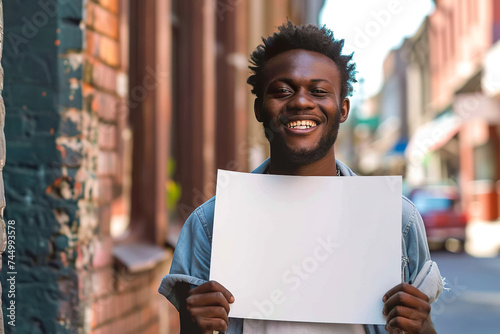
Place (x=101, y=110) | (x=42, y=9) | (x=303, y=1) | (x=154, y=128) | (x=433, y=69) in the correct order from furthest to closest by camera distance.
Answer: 1. (x=433, y=69)
2. (x=303, y=1)
3. (x=154, y=128)
4. (x=101, y=110)
5. (x=42, y=9)

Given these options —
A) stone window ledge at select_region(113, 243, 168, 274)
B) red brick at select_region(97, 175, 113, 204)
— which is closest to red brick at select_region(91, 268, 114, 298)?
stone window ledge at select_region(113, 243, 168, 274)

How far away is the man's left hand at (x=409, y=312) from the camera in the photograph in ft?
6.15

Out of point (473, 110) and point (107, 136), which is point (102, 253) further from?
point (473, 110)

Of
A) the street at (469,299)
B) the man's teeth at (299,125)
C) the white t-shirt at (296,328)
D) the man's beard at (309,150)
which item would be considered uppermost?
the man's teeth at (299,125)

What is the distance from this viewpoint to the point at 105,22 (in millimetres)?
4016

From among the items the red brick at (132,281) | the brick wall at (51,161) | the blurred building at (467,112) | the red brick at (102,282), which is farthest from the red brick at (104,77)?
the blurred building at (467,112)

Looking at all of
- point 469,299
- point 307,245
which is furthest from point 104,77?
point 469,299

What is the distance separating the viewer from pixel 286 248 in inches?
81.2

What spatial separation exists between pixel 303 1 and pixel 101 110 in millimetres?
19350

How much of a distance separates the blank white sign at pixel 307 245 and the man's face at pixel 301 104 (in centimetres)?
11

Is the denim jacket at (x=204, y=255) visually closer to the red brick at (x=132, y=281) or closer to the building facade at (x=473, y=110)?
the red brick at (x=132, y=281)

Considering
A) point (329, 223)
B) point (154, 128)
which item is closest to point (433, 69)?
point (154, 128)

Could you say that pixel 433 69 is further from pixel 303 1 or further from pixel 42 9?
pixel 42 9

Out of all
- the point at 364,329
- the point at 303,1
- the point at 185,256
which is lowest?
the point at 364,329
